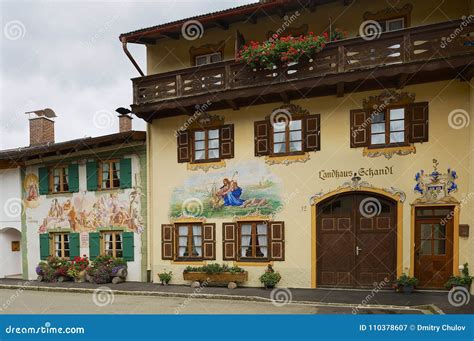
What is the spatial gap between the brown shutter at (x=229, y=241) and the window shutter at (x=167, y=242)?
2.06 meters

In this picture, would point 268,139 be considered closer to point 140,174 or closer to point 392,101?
point 392,101

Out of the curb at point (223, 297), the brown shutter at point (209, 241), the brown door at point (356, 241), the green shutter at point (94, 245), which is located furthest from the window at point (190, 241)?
the brown door at point (356, 241)

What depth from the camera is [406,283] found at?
10.8 metres

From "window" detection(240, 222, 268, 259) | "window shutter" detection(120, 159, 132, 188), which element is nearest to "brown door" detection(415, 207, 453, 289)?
"window" detection(240, 222, 268, 259)

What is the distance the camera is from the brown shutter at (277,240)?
1235cm

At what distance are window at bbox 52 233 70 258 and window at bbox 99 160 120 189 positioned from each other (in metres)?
3.06

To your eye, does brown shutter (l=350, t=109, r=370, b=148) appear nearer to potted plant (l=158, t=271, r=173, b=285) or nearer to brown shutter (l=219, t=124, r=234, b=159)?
brown shutter (l=219, t=124, r=234, b=159)

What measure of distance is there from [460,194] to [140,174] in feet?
35.6

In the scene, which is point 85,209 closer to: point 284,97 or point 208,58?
point 208,58

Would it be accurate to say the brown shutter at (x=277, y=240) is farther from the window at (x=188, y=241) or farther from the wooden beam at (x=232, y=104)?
the wooden beam at (x=232, y=104)

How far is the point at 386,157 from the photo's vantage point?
1134 centimetres

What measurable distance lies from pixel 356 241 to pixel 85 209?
10.8m

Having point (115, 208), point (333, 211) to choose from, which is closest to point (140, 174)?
point (115, 208)

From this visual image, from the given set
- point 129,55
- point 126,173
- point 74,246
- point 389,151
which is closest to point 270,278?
point 389,151
